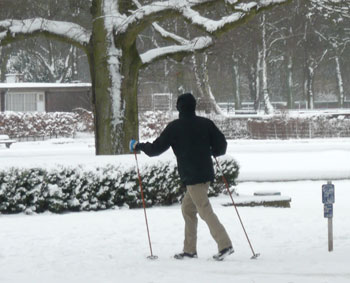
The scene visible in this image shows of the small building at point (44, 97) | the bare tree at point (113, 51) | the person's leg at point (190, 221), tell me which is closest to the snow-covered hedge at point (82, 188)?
the bare tree at point (113, 51)

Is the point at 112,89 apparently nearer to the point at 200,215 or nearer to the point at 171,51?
the point at 171,51

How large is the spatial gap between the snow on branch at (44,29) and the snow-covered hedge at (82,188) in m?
4.34

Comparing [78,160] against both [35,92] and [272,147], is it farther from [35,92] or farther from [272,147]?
[35,92]

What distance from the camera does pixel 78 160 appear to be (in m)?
13.5

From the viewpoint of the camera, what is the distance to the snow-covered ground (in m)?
7.80

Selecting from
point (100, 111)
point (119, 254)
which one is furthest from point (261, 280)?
point (100, 111)

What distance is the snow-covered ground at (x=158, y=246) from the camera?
7.80 m

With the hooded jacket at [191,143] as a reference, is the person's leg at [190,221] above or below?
below

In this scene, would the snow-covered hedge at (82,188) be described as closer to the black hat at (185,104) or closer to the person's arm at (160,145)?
the person's arm at (160,145)

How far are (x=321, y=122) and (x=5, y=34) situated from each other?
27251mm

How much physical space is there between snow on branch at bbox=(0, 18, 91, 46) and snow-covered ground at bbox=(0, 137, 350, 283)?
373cm

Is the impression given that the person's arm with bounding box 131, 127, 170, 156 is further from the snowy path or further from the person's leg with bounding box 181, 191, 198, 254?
the snowy path

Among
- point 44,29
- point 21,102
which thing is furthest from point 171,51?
point 21,102

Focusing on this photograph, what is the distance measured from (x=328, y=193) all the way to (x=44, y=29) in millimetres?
9086
